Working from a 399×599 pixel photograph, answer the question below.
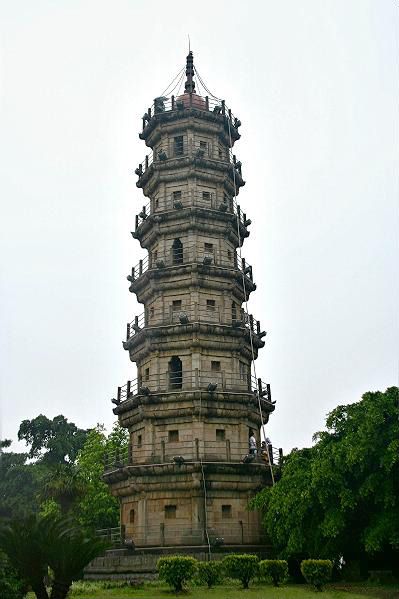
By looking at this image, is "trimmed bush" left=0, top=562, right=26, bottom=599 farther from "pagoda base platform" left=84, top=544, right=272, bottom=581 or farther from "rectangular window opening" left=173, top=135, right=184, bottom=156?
"rectangular window opening" left=173, top=135, right=184, bottom=156

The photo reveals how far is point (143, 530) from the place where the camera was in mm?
31422

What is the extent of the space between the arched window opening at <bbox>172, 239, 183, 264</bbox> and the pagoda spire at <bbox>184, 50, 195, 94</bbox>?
10574mm

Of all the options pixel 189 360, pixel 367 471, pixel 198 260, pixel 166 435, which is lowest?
pixel 367 471

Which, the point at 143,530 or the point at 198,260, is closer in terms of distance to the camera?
the point at 143,530

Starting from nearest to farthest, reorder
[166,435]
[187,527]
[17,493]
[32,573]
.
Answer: [32,573] < [187,527] < [166,435] < [17,493]

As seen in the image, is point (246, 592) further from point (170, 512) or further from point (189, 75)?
point (189, 75)

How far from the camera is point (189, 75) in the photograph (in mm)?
43562

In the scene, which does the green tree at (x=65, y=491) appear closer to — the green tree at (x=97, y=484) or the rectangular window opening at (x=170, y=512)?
the green tree at (x=97, y=484)

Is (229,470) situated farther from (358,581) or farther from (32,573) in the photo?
(32,573)

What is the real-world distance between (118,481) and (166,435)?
3.49 metres

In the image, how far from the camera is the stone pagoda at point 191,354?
104ft

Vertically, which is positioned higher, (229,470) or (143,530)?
(229,470)

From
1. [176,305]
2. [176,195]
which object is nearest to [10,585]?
[176,305]

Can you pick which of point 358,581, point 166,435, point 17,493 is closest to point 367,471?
point 358,581
